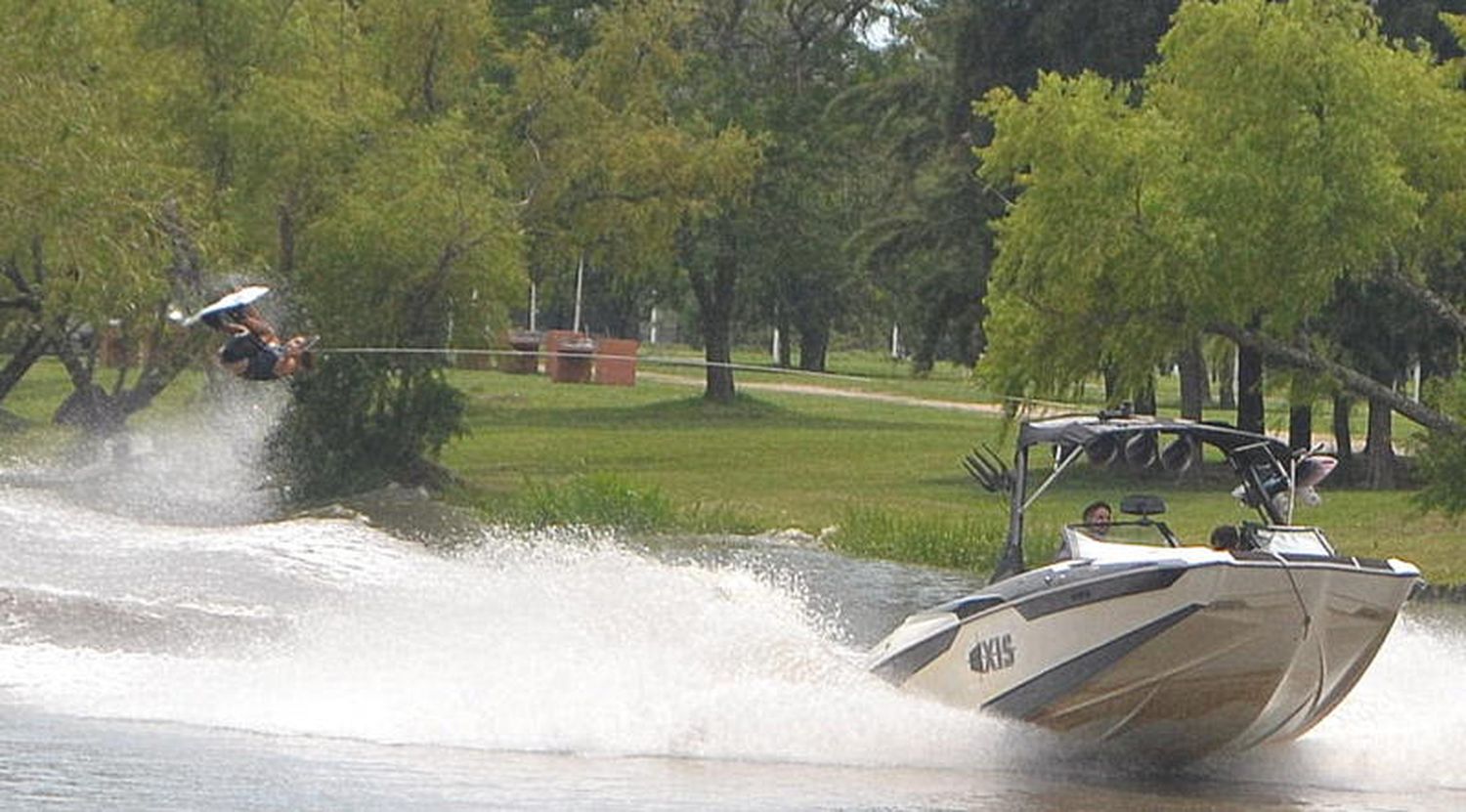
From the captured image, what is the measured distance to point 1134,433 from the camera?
16.9 m

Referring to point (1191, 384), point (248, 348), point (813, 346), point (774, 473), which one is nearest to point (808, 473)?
point (774, 473)

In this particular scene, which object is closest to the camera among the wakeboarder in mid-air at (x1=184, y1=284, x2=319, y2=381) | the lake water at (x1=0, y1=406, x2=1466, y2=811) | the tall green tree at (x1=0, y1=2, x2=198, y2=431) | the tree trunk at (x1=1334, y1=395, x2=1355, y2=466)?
the lake water at (x1=0, y1=406, x2=1466, y2=811)

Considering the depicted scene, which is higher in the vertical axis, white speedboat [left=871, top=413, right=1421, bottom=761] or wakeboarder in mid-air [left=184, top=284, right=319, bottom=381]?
wakeboarder in mid-air [left=184, top=284, right=319, bottom=381]

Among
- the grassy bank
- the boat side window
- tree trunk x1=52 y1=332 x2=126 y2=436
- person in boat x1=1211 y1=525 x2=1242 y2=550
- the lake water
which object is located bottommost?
the grassy bank

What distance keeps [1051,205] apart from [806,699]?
16.3 metres

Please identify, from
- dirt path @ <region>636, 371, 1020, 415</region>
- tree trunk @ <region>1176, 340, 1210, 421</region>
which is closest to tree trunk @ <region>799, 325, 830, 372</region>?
dirt path @ <region>636, 371, 1020, 415</region>

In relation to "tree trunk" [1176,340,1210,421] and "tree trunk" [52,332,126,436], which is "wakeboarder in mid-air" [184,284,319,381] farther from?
"tree trunk" [1176,340,1210,421]

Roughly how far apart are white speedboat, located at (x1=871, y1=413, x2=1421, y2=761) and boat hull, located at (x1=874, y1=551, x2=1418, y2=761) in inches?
0.4

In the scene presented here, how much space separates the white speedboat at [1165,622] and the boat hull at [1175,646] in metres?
0.01

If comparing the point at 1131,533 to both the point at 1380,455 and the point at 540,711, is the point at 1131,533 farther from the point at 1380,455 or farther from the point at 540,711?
the point at 1380,455

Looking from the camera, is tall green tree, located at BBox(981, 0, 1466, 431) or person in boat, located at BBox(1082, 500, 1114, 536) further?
tall green tree, located at BBox(981, 0, 1466, 431)

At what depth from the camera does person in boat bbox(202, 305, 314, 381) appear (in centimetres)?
1753

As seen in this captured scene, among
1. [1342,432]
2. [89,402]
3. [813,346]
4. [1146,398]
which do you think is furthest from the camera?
[813,346]

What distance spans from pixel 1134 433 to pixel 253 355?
549 cm
